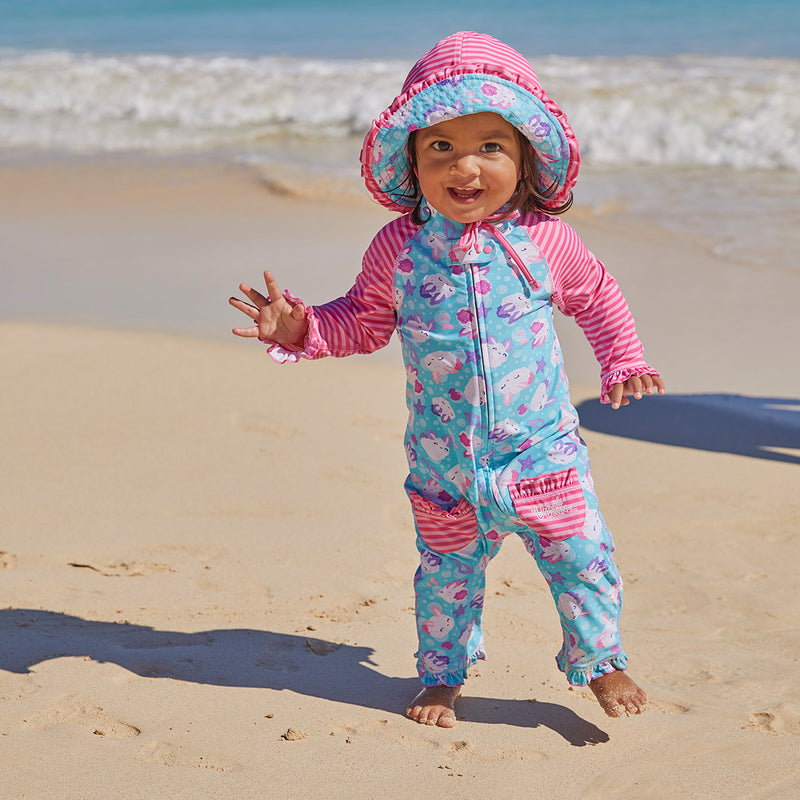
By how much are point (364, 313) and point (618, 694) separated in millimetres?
1141

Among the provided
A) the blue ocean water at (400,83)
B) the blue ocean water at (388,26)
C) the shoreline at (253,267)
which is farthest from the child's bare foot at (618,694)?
the blue ocean water at (388,26)

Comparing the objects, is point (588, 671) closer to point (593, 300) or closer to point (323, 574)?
point (593, 300)

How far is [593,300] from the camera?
8.09ft

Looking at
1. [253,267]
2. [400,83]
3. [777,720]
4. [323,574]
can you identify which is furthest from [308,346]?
[400,83]

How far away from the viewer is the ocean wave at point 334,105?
427 inches

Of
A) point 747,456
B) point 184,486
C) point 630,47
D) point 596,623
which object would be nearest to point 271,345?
point 596,623

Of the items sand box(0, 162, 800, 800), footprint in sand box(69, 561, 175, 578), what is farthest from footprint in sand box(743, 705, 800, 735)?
footprint in sand box(69, 561, 175, 578)

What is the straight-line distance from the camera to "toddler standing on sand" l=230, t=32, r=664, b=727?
226cm

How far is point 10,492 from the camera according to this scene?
Result: 3896mm

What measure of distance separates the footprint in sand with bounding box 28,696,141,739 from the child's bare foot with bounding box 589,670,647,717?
1136mm

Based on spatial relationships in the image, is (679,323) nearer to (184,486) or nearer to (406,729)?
(184,486)

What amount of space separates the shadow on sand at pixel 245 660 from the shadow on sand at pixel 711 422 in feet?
6.86

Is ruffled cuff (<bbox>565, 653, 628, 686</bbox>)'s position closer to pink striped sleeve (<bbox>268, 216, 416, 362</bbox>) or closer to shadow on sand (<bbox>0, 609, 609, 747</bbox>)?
shadow on sand (<bbox>0, 609, 609, 747</bbox>)

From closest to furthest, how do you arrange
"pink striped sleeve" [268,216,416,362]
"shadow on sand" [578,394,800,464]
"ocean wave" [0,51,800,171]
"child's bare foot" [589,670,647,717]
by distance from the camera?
"pink striped sleeve" [268,216,416,362], "child's bare foot" [589,670,647,717], "shadow on sand" [578,394,800,464], "ocean wave" [0,51,800,171]
